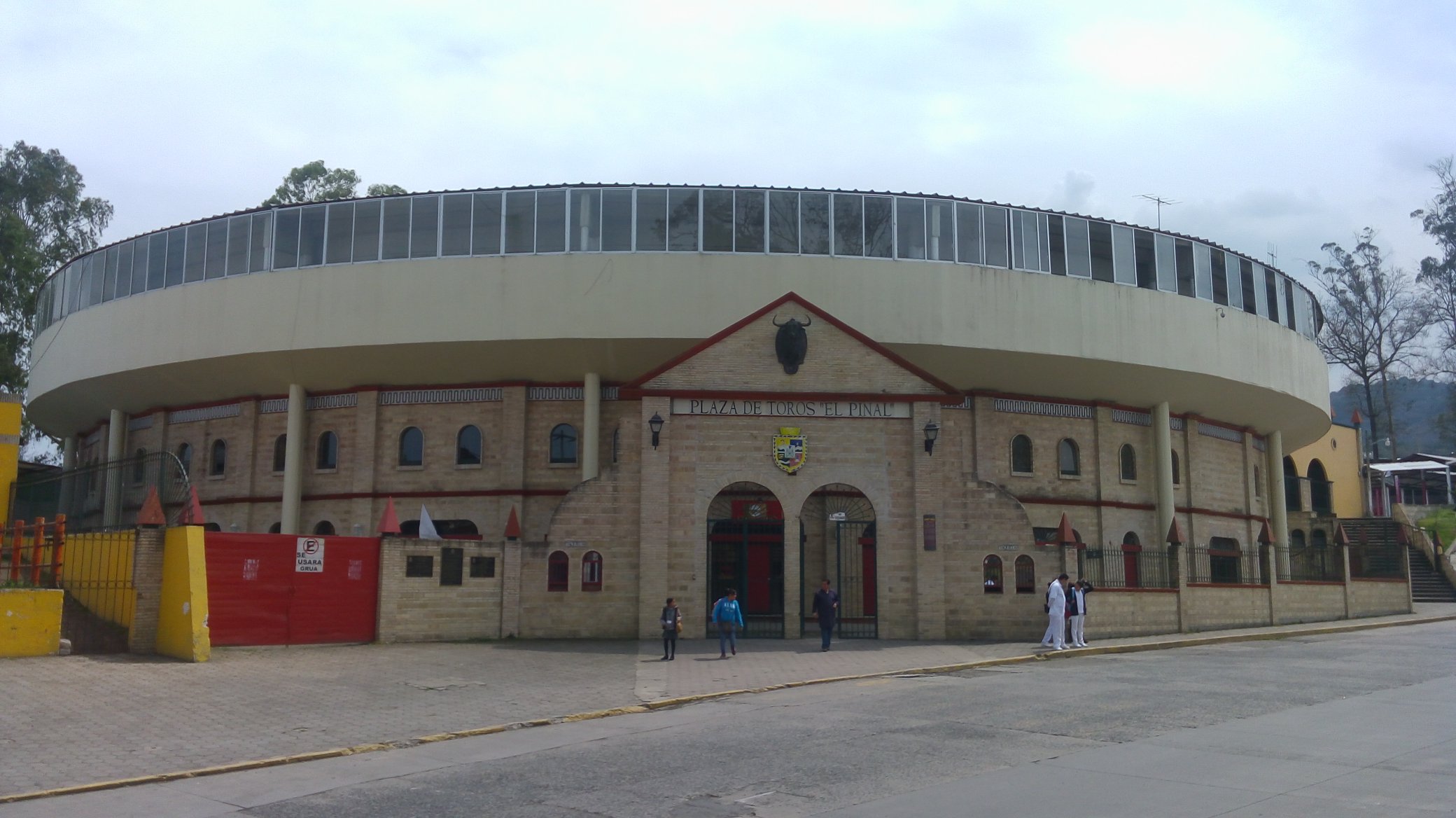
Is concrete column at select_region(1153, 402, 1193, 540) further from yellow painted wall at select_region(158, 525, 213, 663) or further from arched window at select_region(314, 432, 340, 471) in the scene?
yellow painted wall at select_region(158, 525, 213, 663)

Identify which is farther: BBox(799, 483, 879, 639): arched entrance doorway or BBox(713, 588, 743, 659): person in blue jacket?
BBox(799, 483, 879, 639): arched entrance doorway

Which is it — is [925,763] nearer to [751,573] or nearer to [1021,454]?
[751,573]

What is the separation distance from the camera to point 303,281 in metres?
29.8

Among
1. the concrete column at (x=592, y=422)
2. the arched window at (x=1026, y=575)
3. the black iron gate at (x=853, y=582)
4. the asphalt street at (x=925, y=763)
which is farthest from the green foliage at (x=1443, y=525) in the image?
the asphalt street at (x=925, y=763)

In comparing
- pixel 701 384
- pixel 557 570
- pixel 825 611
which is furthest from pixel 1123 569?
pixel 557 570

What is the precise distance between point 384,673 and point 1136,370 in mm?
21908

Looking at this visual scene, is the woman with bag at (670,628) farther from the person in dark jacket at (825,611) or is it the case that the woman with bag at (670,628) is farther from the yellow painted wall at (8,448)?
the yellow painted wall at (8,448)

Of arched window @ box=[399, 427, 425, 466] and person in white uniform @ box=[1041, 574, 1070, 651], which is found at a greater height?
arched window @ box=[399, 427, 425, 466]

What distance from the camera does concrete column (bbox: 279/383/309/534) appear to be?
31906 millimetres

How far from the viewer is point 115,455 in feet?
119

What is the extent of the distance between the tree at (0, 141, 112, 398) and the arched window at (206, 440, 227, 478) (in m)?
17.3

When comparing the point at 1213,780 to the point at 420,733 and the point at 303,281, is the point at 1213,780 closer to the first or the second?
the point at 420,733

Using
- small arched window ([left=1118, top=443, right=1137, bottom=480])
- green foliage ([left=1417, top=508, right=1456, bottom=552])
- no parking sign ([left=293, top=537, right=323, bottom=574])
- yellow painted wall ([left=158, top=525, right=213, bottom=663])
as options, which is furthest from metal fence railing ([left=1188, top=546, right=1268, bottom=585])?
yellow painted wall ([left=158, top=525, right=213, bottom=663])

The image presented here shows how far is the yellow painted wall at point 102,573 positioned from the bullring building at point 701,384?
21.6 ft
